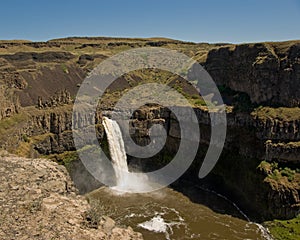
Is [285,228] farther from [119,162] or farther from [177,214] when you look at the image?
[119,162]

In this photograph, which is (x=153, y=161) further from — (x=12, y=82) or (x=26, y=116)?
(x=12, y=82)

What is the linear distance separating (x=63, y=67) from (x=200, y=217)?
4262 centimetres

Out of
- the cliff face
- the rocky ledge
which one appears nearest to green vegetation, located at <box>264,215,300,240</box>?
the cliff face

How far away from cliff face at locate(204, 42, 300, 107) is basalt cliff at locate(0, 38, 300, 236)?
10 centimetres

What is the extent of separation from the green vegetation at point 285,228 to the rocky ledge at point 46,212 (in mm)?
20557

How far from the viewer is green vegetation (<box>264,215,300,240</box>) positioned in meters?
28.2

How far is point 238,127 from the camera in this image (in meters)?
36.9

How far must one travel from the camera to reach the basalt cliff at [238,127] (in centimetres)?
3228

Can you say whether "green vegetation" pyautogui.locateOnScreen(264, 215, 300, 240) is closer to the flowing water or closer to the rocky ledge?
the flowing water

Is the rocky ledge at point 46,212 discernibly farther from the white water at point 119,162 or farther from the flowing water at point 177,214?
the white water at point 119,162

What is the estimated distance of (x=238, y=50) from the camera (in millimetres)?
46562

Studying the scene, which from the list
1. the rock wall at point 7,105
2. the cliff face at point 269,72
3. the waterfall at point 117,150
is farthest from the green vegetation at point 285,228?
the rock wall at point 7,105

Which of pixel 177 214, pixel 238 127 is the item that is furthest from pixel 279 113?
pixel 177 214

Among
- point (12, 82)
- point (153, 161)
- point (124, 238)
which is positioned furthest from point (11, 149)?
point (124, 238)
